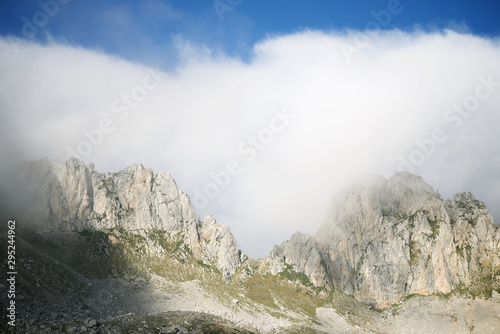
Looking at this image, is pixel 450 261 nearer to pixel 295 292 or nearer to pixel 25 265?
pixel 295 292

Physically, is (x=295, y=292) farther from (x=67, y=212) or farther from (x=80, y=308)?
(x=67, y=212)

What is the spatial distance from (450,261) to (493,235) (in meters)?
28.5

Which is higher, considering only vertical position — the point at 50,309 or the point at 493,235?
the point at 493,235

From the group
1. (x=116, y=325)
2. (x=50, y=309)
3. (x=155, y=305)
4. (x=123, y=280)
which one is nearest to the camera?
(x=116, y=325)

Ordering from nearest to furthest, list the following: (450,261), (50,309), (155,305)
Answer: (50,309) < (155,305) < (450,261)

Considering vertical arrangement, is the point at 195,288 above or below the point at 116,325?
below

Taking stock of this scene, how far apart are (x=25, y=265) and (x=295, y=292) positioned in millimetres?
141571

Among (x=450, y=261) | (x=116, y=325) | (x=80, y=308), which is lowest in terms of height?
(x=80, y=308)

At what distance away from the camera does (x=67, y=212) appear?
648 ft

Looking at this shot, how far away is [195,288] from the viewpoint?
568ft

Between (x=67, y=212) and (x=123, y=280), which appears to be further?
(x=67, y=212)

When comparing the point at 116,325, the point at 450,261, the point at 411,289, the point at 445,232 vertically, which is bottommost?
the point at 116,325

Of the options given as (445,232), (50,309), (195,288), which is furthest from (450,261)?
(50,309)

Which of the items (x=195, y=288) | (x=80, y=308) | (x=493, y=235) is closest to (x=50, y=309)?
(x=80, y=308)
